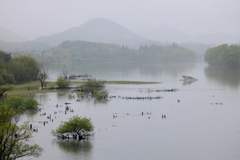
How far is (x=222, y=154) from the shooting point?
806 inches

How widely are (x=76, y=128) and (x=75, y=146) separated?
1840 mm

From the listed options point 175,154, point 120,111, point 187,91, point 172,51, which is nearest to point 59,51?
point 172,51

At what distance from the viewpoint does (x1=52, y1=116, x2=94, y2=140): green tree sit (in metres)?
23.1

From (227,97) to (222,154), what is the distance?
22.2m

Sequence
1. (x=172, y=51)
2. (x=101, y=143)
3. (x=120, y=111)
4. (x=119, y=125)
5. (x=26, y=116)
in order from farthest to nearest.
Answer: (x=172, y=51), (x=120, y=111), (x=26, y=116), (x=119, y=125), (x=101, y=143)

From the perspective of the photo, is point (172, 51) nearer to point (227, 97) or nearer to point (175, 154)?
point (227, 97)

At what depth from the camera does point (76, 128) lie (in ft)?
76.4

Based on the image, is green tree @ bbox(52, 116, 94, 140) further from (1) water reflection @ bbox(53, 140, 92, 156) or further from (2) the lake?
(1) water reflection @ bbox(53, 140, 92, 156)

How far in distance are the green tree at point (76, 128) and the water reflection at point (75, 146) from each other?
0.80 metres

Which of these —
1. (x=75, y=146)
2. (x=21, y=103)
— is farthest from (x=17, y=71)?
(x=75, y=146)

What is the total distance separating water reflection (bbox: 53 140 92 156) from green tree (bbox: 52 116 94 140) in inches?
31.5

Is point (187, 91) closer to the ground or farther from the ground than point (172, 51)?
closer to the ground

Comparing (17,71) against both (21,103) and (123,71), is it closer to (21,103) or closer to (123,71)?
(21,103)

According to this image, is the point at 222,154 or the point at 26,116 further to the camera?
the point at 26,116
